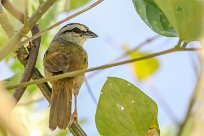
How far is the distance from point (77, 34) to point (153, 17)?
8.68 feet

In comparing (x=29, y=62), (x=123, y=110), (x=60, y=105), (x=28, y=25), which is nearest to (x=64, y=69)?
(x=60, y=105)

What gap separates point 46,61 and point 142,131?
5.19 ft

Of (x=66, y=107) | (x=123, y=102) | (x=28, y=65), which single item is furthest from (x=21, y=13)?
(x=66, y=107)

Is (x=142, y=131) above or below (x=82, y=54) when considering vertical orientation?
above

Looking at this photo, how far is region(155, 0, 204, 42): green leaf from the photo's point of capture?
126 cm

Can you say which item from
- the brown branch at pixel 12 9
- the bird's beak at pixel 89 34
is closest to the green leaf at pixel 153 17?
the brown branch at pixel 12 9

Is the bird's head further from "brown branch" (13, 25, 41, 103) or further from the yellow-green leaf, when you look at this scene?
"brown branch" (13, 25, 41, 103)

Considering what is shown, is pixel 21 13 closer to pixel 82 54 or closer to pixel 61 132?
pixel 61 132

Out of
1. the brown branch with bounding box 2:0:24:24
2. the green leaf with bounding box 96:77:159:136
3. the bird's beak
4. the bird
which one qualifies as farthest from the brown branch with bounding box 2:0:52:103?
the bird's beak

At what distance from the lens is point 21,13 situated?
147cm

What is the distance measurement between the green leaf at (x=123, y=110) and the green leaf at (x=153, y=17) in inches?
8.9

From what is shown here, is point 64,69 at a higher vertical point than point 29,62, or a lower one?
lower

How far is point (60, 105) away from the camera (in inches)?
96.0

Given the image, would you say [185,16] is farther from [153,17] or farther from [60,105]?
[60,105]
